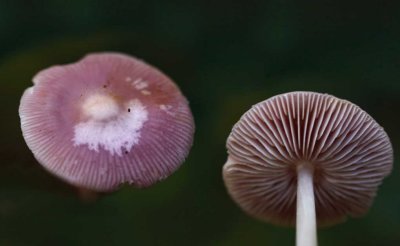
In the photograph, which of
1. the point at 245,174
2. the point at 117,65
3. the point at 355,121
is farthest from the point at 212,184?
the point at 355,121

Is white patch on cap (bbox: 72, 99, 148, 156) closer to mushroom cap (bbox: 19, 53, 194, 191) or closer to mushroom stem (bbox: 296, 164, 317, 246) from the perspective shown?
mushroom cap (bbox: 19, 53, 194, 191)

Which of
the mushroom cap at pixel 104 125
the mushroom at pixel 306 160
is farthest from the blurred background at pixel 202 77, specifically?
the mushroom cap at pixel 104 125

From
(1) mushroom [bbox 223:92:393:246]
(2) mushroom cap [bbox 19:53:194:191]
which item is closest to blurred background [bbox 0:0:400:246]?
(1) mushroom [bbox 223:92:393:246]

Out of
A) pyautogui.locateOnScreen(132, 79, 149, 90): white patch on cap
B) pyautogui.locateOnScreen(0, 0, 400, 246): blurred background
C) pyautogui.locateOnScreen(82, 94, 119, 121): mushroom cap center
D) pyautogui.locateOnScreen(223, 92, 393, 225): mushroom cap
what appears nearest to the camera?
pyautogui.locateOnScreen(223, 92, 393, 225): mushroom cap

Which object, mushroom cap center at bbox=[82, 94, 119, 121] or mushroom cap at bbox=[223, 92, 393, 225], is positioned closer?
mushroom cap at bbox=[223, 92, 393, 225]

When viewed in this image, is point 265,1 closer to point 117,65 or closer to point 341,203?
point 117,65

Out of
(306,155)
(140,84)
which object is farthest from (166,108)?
(306,155)

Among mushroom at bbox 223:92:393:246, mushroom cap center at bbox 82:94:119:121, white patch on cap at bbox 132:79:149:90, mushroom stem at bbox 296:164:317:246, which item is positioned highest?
white patch on cap at bbox 132:79:149:90
